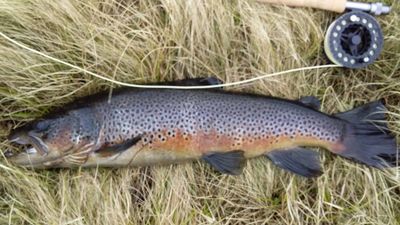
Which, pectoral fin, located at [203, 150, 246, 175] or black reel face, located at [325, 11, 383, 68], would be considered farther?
black reel face, located at [325, 11, 383, 68]

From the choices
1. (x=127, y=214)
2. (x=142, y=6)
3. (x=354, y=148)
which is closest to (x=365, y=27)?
(x=354, y=148)

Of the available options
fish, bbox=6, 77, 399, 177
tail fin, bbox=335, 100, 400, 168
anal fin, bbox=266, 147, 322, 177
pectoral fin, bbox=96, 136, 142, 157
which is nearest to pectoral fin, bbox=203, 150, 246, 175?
fish, bbox=6, 77, 399, 177

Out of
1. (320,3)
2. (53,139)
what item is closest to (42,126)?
(53,139)

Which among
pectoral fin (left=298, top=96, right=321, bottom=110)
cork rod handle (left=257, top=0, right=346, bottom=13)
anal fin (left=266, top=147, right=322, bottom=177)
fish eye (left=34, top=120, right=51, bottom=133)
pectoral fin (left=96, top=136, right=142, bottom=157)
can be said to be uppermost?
cork rod handle (left=257, top=0, right=346, bottom=13)

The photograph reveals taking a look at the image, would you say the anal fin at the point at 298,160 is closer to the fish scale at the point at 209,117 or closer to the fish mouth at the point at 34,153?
the fish scale at the point at 209,117

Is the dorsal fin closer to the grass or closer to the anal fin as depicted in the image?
the grass

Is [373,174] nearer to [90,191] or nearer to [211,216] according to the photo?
[211,216]
